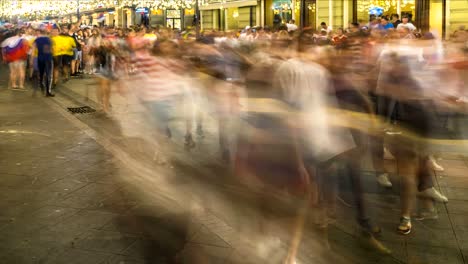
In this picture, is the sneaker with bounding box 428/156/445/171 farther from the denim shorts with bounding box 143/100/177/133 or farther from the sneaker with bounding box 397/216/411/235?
the denim shorts with bounding box 143/100/177/133

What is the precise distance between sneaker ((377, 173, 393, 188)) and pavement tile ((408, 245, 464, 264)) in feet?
6.27

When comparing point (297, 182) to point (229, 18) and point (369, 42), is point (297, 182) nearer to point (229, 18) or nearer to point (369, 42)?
point (369, 42)

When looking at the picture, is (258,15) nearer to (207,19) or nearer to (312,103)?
(207,19)

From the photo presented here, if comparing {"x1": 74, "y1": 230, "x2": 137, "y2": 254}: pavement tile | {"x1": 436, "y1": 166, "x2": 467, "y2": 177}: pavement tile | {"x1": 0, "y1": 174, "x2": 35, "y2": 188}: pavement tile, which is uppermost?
{"x1": 0, "y1": 174, "x2": 35, "y2": 188}: pavement tile

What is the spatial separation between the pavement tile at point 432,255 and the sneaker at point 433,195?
1.15m

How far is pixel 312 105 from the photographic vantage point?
4898mm

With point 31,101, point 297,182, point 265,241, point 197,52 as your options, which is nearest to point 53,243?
point 265,241

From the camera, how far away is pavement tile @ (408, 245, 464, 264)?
470cm

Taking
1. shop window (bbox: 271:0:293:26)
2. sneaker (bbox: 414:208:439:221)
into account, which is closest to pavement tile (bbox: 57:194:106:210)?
sneaker (bbox: 414:208:439:221)

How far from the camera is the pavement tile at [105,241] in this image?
491cm

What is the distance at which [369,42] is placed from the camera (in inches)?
336

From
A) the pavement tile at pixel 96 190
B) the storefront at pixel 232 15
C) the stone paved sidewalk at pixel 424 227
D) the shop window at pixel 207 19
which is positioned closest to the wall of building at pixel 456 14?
the storefront at pixel 232 15

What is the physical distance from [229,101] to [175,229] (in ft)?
7.94

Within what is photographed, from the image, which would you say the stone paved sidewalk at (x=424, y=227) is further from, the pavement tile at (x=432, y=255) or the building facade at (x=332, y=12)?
the building facade at (x=332, y=12)
